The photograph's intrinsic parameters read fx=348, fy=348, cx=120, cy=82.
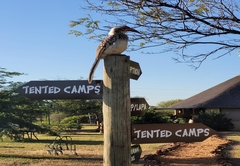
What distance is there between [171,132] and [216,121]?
2143cm

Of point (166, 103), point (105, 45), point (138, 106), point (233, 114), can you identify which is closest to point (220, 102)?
point (233, 114)

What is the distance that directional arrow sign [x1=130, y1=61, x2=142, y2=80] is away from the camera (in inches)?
155

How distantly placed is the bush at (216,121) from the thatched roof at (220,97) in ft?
7.72

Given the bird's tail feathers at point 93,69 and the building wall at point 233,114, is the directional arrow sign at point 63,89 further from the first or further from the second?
the building wall at point 233,114

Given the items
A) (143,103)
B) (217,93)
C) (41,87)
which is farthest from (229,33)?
(217,93)

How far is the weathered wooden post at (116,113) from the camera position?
333 centimetres

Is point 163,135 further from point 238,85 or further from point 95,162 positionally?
point 238,85

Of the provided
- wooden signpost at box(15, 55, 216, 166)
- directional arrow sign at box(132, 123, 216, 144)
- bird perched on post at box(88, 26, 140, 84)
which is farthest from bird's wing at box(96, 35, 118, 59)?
directional arrow sign at box(132, 123, 216, 144)

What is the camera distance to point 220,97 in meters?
28.6

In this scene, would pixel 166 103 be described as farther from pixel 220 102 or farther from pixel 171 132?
pixel 171 132

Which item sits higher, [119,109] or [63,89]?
[63,89]

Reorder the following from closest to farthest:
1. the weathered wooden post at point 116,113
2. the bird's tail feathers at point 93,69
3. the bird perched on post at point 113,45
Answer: the weathered wooden post at point 116,113, the bird perched on post at point 113,45, the bird's tail feathers at point 93,69

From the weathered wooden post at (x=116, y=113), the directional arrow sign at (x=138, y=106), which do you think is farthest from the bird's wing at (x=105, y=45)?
the directional arrow sign at (x=138, y=106)

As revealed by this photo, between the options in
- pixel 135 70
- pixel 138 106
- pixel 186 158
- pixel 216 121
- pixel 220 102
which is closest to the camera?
pixel 135 70
